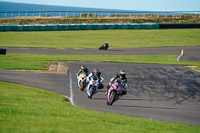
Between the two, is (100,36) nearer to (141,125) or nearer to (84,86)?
(84,86)

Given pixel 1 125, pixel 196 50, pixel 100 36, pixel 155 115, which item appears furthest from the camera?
pixel 100 36

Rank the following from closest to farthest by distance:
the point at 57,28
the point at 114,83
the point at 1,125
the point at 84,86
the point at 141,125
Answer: the point at 1,125 → the point at 141,125 → the point at 114,83 → the point at 84,86 → the point at 57,28

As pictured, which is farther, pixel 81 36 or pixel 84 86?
pixel 81 36

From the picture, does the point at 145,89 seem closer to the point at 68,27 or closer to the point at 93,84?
the point at 93,84

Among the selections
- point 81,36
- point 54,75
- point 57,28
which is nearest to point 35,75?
point 54,75

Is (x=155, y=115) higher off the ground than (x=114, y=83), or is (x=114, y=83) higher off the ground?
(x=114, y=83)

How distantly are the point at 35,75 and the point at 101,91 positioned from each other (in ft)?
22.0

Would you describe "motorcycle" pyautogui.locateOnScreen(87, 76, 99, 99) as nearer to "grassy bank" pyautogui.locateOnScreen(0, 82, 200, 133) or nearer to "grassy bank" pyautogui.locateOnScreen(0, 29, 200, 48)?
"grassy bank" pyautogui.locateOnScreen(0, 82, 200, 133)

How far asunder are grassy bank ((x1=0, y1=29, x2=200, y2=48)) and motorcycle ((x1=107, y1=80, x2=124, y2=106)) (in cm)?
3423

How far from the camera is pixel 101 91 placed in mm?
20984

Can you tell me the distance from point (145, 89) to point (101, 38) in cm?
3989

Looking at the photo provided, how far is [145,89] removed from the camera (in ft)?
70.9

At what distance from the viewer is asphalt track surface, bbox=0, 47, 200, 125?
1630 cm

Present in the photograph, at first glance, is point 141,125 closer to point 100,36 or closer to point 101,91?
point 101,91
